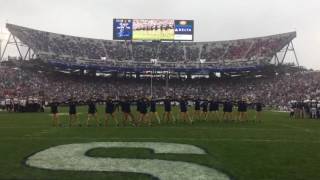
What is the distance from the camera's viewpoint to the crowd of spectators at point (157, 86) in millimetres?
78000

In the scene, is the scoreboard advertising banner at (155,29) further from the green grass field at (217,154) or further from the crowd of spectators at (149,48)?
the green grass field at (217,154)

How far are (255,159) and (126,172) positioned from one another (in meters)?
3.99

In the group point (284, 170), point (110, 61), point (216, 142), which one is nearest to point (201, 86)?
point (110, 61)

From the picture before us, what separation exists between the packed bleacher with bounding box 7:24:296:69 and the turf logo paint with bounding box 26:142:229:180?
71378 mm

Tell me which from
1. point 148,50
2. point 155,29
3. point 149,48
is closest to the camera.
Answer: point 155,29

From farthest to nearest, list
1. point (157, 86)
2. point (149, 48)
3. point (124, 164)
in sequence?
1. point (149, 48)
2. point (157, 86)
3. point (124, 164)

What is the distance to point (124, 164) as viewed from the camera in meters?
12.4

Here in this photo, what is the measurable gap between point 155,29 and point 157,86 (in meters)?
10.7

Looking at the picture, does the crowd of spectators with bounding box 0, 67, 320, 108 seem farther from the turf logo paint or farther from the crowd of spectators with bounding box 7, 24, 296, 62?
the turf logo paint

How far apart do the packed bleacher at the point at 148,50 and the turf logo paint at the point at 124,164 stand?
71378 millimetres

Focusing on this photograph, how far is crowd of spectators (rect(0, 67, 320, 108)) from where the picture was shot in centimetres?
7800

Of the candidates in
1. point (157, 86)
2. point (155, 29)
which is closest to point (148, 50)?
point (155, 29)

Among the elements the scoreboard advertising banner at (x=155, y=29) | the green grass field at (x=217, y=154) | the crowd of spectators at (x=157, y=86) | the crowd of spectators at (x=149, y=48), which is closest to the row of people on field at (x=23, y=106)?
the crowd of spectators at (x=157, y=86)

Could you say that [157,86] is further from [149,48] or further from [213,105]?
[213,105]
